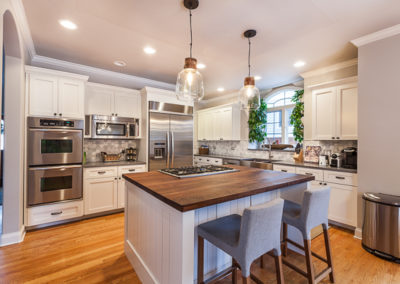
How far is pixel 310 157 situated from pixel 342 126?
79cm

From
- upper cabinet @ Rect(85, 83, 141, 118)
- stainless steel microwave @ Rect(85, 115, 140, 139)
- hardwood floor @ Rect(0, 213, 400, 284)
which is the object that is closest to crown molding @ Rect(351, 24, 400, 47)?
hardwood floor @ Rect(0, 213, 400, 284)

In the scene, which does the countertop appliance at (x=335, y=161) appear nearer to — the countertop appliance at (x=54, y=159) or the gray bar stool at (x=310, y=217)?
the gray bar stool at (x=310, y=217)

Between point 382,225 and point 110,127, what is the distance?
427cm

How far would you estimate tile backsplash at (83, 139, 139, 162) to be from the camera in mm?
3762

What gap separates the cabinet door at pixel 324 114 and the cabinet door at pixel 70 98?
3988mm

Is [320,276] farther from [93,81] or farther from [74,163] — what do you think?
[93,81]

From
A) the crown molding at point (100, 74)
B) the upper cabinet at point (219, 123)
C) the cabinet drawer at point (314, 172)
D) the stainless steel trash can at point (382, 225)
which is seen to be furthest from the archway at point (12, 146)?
the stainless steel trash can at point (382, 225)

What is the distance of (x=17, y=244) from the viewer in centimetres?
243

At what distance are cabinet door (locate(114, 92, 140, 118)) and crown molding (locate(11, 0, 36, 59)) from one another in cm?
136

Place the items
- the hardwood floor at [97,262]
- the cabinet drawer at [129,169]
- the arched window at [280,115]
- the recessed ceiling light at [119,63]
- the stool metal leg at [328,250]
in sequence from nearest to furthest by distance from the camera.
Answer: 1. the stool metal leg at [328,250]
2. the hardwood floor at [97,262]
3. the recessed ceiling light at [119,63]
4. the cabinet drawer at [129,169]
5. the arched window at [280,115]

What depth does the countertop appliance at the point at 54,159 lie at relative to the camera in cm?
277

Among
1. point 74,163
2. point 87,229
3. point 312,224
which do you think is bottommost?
point 87,229

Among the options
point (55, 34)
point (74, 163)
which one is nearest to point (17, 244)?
point (74, 163)

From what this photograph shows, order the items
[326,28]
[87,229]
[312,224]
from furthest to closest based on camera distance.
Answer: [87,229] → [326,28] → [312,224]
